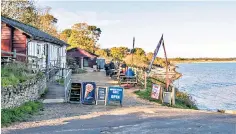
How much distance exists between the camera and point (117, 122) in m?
12.7

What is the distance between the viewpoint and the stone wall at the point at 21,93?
13245 millimetres

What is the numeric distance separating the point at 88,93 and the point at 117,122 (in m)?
5.67

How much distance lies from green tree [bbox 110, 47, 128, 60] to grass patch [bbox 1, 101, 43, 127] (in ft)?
254

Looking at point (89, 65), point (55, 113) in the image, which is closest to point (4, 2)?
point (89, 65)

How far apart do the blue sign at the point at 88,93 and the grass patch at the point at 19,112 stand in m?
2.54

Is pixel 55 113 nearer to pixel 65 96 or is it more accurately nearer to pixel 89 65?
pixel 65 96

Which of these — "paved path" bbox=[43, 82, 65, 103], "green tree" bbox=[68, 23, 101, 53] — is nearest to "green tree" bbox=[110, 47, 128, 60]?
"green tree" bbox=[68, 23, 101, 53]

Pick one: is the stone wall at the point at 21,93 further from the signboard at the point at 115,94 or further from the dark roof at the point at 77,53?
the dark roof at the point at 77,53

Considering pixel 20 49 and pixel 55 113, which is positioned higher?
pixel 20 49

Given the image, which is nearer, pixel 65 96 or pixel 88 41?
pixel 65 96

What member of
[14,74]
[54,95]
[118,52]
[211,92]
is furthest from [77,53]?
[118,52]

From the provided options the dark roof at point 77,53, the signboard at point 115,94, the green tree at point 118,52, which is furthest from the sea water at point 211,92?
the green tree at point 118,52

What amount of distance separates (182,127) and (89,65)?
161 ft

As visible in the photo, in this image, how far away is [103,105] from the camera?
704 inches
